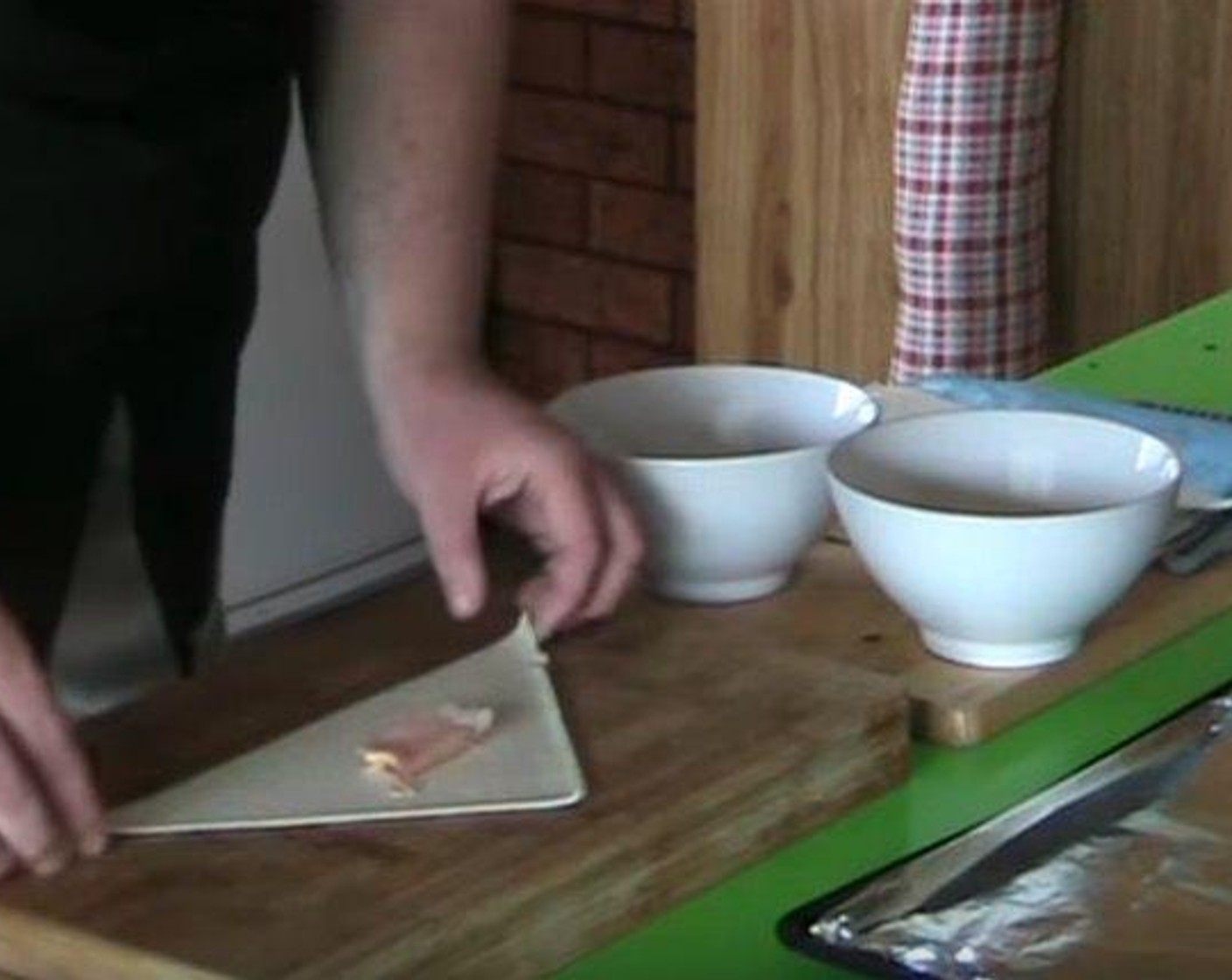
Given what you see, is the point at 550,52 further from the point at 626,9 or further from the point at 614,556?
the point at 614,556

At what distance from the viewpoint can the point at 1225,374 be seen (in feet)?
5.52

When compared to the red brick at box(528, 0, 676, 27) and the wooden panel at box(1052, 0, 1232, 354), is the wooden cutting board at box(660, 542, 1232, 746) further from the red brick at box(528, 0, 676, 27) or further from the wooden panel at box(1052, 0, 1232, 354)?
the red brick at box(528, 0, 676, 27)

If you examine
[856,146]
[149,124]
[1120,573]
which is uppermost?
[149,124]

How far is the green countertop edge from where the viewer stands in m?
1.05

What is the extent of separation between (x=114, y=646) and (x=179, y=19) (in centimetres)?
33

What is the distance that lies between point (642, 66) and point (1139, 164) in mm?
881

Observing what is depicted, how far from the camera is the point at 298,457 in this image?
3.33 m

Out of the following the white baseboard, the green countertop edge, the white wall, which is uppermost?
the green countertop edge

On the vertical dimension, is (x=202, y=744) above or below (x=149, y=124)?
below

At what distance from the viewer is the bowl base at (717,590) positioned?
1.31 meters

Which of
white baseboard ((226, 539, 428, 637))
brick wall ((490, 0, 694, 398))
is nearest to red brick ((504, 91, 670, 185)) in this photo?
brick wall ((490, 0, 694, 398))

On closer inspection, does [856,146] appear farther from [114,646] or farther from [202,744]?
[202,744]

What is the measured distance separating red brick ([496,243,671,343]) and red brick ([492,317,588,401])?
0.06 feet

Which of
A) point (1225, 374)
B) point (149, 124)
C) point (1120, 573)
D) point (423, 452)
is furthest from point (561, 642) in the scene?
point (1225, 374)
